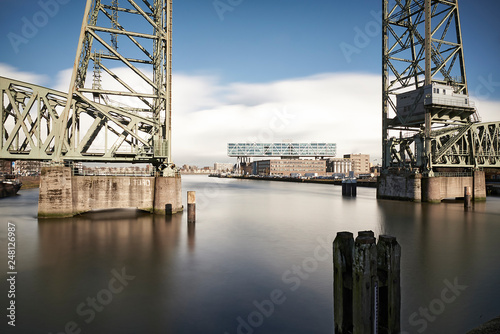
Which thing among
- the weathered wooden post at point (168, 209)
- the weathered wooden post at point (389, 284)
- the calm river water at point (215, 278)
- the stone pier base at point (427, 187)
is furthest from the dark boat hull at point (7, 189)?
the weathered wooden post at point (389, 284)

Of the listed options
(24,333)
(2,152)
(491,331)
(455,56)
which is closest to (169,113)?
(2,152)

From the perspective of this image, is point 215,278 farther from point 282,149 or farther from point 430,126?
point 282,149

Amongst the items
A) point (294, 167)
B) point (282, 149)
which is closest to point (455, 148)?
point (282, 149)

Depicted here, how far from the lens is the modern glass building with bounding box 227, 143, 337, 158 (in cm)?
16412

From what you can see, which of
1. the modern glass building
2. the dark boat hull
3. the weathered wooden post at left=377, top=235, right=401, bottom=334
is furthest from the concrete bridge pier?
the modern glass building

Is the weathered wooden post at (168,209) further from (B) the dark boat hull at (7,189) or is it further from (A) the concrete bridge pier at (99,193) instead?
(B) the dark boat hull at (7,189)

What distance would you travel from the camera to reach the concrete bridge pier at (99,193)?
21.8 m

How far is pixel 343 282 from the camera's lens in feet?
21.8

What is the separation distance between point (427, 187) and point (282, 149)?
13318 centimetres

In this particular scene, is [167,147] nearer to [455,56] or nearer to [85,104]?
[85,104]

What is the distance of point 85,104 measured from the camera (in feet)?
82.1

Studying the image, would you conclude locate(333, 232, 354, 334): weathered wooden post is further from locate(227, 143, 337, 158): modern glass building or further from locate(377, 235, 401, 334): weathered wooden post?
locate(227, 143, 337, 158): modern glass building

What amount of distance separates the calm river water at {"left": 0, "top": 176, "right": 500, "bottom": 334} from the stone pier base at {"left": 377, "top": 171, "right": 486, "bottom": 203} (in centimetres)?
1241

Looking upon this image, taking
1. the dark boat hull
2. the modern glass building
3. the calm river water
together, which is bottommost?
the calm river water
